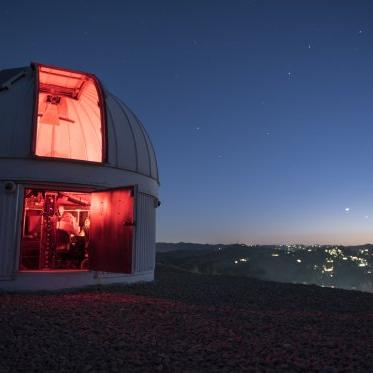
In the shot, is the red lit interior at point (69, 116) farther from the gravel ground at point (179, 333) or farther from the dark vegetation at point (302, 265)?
the dark vegetation at point (302, 265)

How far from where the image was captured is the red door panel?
31.4ft

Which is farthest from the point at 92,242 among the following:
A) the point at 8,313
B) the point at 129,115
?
the point at 129,115

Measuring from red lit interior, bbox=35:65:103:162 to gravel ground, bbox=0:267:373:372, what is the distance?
5275mm

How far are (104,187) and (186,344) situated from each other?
20.7 feet

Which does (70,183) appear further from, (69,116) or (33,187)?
(69,116)

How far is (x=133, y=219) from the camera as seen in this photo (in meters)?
9.47

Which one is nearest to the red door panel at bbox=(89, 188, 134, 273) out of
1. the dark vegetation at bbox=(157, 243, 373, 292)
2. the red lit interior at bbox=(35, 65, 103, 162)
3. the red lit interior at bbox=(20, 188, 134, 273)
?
the red lit interior at bbox=(20, 188, 134, 273)

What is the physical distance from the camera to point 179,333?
607 centimetres

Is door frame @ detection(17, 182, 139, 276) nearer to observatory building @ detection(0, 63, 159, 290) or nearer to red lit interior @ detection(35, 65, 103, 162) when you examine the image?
observatory building @ detection(0, 63, 159, 290)

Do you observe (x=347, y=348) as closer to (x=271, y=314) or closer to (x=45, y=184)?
(x=271, y=314)

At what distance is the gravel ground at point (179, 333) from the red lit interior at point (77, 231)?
105 cm

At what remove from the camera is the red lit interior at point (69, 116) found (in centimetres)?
1227

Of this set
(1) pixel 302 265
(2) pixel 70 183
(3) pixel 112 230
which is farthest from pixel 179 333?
(1) pixel 302 265

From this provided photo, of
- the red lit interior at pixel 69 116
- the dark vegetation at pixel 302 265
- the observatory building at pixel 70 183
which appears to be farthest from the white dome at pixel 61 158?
the dark vegetation at pixel 302 265
